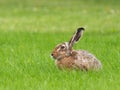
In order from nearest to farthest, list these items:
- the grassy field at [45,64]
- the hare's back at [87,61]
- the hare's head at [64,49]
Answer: the grassy field at [45,64] < the hare's back at [87,61] < the hare's head at [64,49]

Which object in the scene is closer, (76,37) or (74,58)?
(74,58)

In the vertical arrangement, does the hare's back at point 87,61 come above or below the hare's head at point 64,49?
below

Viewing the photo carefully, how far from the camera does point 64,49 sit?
27.5 ft

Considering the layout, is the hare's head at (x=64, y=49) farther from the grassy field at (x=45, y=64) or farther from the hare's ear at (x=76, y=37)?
the grassy field at (x=45, y=64)

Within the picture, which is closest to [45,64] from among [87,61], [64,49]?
[64,49]

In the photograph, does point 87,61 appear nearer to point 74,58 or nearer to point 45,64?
point 74,58

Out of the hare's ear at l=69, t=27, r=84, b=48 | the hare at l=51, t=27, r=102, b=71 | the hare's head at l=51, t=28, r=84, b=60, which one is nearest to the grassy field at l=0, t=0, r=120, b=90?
the hare at l=51, t=27, r=102, b=71

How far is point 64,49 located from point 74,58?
0.23 meters

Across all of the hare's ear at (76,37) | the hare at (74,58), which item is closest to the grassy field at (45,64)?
the hare at (74,58)

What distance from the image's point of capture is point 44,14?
25.6m

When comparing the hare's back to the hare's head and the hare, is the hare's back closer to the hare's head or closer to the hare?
the hare

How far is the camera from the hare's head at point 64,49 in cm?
833

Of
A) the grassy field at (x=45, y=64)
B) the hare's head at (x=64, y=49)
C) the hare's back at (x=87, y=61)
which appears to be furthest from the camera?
the hare's head at (x=64, y=49)

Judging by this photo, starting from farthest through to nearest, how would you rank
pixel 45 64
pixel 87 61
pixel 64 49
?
pixel 45 64 < pixel 64 49 < pixel 87 61
